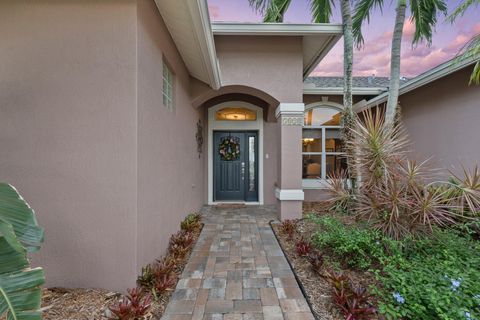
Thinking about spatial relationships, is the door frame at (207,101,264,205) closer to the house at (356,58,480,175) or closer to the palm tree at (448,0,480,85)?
the house at (356,58,480,175)

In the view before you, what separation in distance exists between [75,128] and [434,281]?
13.4ft

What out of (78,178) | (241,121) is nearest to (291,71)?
(241,121)

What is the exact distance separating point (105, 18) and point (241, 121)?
544cm

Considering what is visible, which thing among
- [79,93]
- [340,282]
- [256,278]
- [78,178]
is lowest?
[256,278]

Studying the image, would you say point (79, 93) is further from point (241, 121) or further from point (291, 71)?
point (241, 121)

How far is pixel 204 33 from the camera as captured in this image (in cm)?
336

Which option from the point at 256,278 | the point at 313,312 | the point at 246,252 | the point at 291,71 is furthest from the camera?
the point at 291,71

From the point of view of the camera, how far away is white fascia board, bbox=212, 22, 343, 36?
5.07 m

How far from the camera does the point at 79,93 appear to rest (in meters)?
2.65

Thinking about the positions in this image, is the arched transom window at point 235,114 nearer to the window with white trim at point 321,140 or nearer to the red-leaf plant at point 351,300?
the window with white trim at point 321,140

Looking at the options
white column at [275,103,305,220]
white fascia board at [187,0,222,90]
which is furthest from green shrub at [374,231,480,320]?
white fascia board at [187,0,222,90]

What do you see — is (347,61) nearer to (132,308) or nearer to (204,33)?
(204,33)

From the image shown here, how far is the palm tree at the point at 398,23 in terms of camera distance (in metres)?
5.79

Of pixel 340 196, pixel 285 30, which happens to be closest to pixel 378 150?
pixel 340 196
